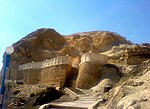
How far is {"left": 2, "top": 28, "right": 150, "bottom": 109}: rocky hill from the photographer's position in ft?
21.0

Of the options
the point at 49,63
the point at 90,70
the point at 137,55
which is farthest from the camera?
the point at 49,63

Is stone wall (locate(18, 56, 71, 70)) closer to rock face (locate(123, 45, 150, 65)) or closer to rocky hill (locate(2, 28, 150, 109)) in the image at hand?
rocky hill (locate(2, 28, 150, 109))

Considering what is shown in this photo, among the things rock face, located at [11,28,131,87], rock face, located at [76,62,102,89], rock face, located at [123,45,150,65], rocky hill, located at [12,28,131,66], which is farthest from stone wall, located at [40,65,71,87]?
rocky hill, located at [12,28,131,66]

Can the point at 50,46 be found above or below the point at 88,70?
above

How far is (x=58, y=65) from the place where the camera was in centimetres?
2702

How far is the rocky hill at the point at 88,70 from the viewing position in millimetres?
6392

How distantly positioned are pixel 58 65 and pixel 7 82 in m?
20.2

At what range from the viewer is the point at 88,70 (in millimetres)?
23531

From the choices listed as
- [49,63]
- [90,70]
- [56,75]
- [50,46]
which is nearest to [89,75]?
[90,70]

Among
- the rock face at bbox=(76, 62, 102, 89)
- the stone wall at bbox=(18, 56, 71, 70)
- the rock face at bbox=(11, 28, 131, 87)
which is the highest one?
the rock face at bbox=(11, 28, 131, 87)

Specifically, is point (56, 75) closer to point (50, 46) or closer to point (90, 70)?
point (90, 70)

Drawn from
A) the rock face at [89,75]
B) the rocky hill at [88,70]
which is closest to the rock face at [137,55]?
the rocky hill at [88,70]

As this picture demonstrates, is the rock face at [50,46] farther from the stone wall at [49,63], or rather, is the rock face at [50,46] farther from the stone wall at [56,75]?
the stone wall at [56,75]

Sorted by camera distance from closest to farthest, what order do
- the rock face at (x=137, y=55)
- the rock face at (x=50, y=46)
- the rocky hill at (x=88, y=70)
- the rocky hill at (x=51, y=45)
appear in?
the rocky hill at (x=88, y=70)
the rock face at (x=137, y=55)
the rock face at (x=50, y=46)
the rocky hill at (x=51, y=45)
